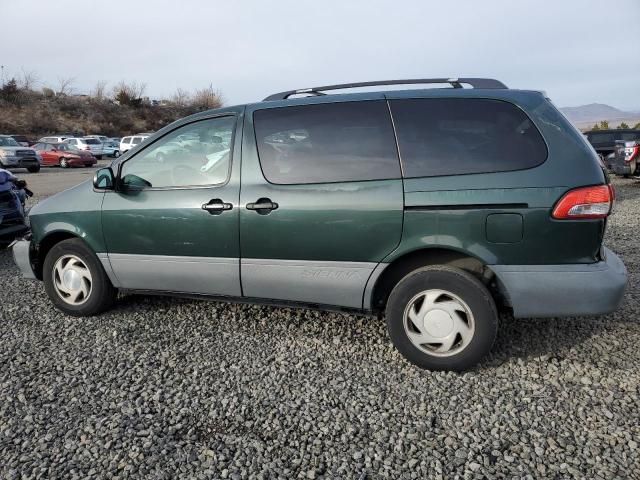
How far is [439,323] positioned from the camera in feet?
9.84

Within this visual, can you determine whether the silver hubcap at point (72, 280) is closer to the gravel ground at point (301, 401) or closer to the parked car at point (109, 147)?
the gravel ground at point (301, 401)

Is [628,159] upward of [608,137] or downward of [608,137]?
downward

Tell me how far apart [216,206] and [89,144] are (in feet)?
99.1

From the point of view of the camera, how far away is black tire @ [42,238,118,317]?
389 centimetres

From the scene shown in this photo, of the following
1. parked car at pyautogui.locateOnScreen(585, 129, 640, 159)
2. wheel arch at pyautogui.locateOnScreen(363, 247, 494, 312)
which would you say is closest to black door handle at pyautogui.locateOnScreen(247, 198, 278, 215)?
wheel arch at pyautogui.locateOnScreen(363, 247, 494, 312)

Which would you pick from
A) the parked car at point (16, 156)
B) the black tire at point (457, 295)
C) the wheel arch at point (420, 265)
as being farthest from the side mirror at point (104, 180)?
the parked car at point (16, 156)

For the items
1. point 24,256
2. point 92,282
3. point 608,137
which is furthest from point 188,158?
point 608,137

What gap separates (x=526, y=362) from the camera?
10.3 feet

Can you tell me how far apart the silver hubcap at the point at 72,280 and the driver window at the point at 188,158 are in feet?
2.92

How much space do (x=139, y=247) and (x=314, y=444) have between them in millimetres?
2138

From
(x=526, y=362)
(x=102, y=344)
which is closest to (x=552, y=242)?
(x=526, y=362)

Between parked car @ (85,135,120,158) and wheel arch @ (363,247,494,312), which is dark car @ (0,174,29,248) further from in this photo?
parked car @ (85,135,120,158)

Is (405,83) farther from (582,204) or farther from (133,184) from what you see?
(133,184)

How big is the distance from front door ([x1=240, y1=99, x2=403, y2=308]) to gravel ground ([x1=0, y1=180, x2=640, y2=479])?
21.4 inches
